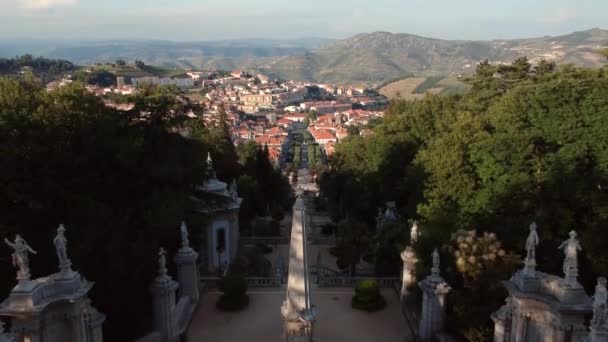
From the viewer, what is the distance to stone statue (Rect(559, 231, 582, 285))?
1188cm

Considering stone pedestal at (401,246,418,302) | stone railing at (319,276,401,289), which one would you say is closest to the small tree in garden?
stone pedestal at (401,246,418,302)

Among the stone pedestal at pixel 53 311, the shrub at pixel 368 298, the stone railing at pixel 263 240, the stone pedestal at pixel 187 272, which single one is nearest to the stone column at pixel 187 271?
the stone pedestal at pixel 187 272

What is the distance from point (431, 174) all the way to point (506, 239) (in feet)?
19.6

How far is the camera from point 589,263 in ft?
59.1

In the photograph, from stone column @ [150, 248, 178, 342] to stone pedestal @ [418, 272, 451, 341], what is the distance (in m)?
8.16

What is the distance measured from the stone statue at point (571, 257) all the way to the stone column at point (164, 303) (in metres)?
11.3

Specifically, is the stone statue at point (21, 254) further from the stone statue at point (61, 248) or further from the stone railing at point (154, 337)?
the stone railing at point (154, 337)

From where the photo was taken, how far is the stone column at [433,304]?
17344mm

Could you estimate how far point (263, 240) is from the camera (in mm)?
33156

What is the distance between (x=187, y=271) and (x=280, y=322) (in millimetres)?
4060

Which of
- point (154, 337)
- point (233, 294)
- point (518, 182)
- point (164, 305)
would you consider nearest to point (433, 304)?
point (518, 182)

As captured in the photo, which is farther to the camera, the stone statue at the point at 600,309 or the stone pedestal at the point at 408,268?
the stone pedestal at the point at 408,268

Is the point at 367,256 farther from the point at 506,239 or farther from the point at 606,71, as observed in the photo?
the point at 606,71

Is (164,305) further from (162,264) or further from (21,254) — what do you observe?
(21,254)
